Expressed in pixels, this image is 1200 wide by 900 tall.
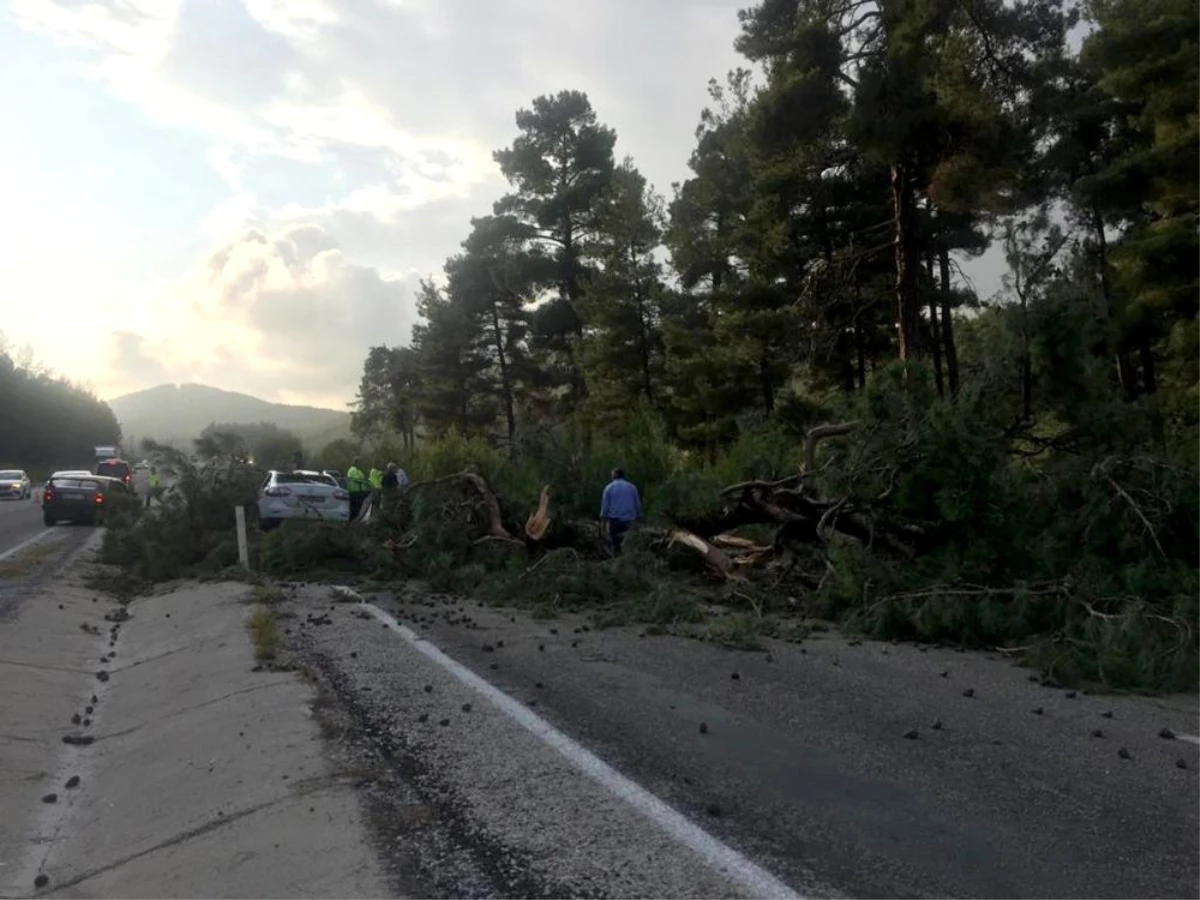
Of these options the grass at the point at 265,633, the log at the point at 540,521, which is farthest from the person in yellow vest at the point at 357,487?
the grass at the point at 265,633

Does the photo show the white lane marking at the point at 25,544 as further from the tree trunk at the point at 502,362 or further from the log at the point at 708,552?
the tree trunk at the point at 502,362

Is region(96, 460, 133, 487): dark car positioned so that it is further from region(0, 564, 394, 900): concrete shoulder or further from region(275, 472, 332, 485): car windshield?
region(0, 564, 394, 900): concrete shoulder

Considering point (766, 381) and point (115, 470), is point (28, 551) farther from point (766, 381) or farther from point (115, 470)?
point (115, 470)

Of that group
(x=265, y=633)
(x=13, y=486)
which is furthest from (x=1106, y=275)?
(x=13, y=486)

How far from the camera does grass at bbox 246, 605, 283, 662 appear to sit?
9812 millimetres

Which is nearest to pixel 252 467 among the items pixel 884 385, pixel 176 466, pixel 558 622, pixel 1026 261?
pixel 176 466

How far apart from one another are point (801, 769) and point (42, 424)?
→ 4508 inches

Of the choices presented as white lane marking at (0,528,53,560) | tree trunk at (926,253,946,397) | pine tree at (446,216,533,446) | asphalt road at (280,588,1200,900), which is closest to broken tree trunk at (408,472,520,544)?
asphalt road at (280,588,1200,900)

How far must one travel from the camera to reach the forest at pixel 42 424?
98.5 metres

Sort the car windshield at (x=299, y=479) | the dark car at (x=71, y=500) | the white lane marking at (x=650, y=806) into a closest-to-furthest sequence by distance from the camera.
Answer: the white lane marking at (x=650, y=806), the car windshield at (x=299, y=479), the dark car at (x=71, y=500)

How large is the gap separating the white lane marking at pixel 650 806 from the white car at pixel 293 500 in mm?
12213

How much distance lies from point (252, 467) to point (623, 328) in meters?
18.2

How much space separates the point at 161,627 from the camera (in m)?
13.4

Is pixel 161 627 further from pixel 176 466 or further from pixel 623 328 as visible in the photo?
pixel 623 328
